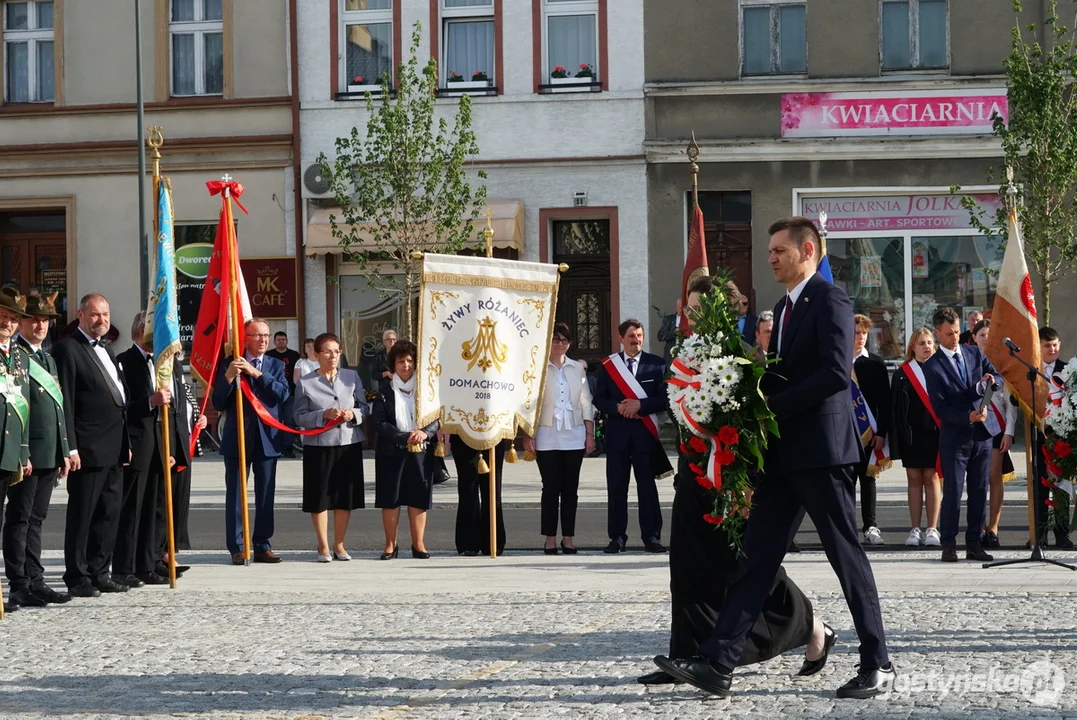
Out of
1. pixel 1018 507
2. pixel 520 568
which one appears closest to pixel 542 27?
pixel 1018 507

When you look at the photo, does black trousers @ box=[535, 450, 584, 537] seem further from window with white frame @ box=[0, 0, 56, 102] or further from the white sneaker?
window with white frame @ box=[0, 0, 56, 102]

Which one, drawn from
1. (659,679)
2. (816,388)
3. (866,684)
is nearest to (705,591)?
(659,679)

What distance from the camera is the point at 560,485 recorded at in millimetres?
13297

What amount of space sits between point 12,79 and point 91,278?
3929 mm

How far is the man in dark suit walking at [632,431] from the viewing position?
13.1m

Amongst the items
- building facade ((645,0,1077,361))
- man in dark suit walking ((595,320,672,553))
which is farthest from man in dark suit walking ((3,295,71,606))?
building facade ((645,0,1077,361))

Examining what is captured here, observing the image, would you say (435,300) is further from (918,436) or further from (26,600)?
(918,436)

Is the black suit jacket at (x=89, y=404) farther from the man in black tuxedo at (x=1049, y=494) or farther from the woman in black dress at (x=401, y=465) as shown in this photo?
the man in black tuxedo at (x=1049, y=494)

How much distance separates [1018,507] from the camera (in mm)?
16297

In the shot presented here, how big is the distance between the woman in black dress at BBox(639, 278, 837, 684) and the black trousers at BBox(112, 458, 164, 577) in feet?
17.5

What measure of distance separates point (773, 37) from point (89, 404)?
55.1 feet

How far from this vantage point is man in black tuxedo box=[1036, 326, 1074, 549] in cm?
940

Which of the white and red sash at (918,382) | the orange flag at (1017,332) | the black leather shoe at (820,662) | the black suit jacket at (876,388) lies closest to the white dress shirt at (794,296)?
the black leather shoe at (820,662)

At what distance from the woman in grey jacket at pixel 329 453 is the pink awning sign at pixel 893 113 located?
533 inches
